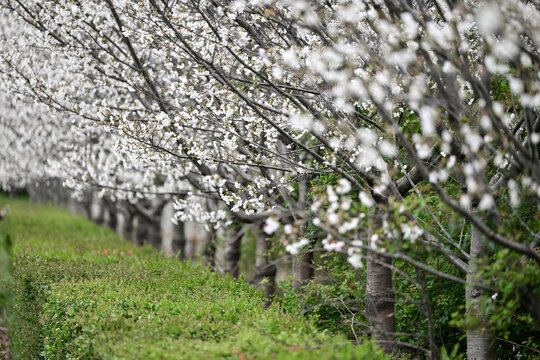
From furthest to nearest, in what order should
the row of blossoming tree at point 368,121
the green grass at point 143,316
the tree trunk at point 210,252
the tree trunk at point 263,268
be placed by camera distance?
1. the tree trunk at point 210,252
2. the tree trunk at point 263,268
3. the green grass at point 143,316
4. the row of blossoming tree at point 368,121

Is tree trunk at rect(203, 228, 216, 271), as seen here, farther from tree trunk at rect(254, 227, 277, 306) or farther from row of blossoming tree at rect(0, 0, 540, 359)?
row of blossoming tree at rect(0, 0, 540, 359)

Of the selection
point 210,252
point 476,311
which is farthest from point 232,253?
point 476,311

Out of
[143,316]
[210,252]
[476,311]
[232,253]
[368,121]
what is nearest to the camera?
[476,311]

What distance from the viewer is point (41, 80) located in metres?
8.47

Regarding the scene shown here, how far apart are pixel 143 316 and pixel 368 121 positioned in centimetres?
318

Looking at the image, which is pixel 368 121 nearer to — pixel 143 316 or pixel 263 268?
pixel 143 316

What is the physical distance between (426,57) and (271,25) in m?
2.95

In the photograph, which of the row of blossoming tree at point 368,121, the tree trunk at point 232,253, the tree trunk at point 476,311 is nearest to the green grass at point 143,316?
the row of blossoming tree at point 368,121

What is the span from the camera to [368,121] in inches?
236

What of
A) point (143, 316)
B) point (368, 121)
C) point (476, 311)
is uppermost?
point (368, 121)

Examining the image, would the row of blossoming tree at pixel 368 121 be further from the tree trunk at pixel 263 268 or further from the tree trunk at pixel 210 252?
the tree trunk at pixel 210 252

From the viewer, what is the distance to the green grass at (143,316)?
4512mm

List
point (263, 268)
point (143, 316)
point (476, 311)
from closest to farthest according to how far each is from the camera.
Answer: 1. point (476, 311)
2. point (143, 316)
3. point (263, 268)

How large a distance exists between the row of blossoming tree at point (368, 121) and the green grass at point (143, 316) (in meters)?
0.79
